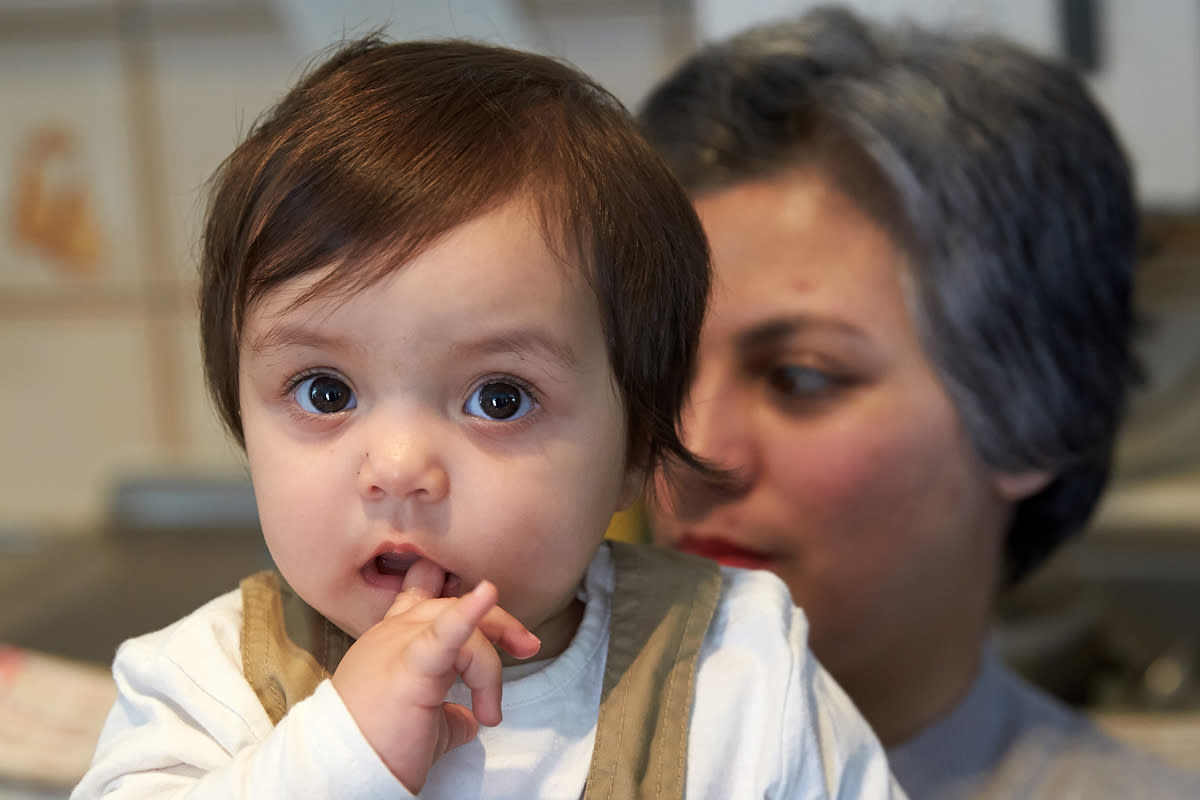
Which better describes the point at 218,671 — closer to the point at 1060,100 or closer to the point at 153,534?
the point at 1060,100

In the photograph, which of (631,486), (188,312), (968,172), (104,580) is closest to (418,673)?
(631,486)

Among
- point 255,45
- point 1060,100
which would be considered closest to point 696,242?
point 1060,100

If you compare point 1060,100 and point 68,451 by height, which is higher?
point 1060,100

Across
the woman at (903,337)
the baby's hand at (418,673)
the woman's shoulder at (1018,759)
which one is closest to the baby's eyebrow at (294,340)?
the baby's hand at (418,673)

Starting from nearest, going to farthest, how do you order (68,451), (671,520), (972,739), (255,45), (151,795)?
(151,795), (671,520), (972,739), (255,45), (68,451)

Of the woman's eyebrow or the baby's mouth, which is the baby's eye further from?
the woman's eyebrow

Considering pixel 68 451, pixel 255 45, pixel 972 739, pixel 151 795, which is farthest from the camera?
pixel 68 451

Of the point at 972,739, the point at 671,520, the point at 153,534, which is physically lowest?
the point at 153,534

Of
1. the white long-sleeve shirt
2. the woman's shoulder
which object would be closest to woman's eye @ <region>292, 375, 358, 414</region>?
the white long-sleeve shirt

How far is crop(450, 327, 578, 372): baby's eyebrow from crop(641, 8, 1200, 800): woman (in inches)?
9.7

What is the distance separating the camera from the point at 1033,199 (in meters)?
0.83

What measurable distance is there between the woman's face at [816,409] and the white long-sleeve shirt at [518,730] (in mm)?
197

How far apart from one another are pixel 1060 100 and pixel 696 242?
0.44m

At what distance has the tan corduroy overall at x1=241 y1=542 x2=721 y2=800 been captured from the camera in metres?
0.50
